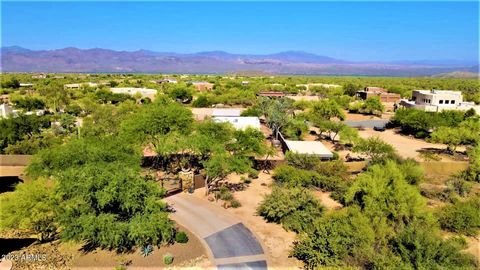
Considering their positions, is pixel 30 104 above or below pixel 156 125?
below

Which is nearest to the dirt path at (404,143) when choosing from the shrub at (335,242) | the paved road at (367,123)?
the paved road at (367,123)

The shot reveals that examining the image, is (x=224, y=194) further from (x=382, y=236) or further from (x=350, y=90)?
(x=350, y=90)

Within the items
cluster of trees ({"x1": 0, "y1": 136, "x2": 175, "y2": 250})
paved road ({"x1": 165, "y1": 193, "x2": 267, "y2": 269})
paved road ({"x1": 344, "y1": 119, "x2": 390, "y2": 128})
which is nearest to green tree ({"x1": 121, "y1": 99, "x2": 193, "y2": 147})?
paved road ({"x1": 165, "y1": 193, "x2": 267, "y2": 269})

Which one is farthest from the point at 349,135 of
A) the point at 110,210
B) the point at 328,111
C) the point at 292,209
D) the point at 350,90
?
the point at 350,90

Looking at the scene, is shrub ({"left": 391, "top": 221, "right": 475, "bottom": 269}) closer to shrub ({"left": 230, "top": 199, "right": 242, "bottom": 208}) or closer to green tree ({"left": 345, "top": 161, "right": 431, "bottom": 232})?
green tree ({"left": 345, "top": 161, "right": 431, "bottom": 232})

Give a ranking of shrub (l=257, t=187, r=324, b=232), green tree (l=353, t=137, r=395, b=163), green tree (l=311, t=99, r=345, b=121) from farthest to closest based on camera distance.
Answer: green tree (l=311, t=99, r=345, b=121), green tree (l=353, t=137, r=395, b=163), shrub (l=257, t=187, r=324, b=232)

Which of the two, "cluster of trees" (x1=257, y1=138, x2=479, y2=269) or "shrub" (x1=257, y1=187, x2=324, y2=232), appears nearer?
"cluster of trees" (x1=257, y1=138, x2=479, y2=269)
